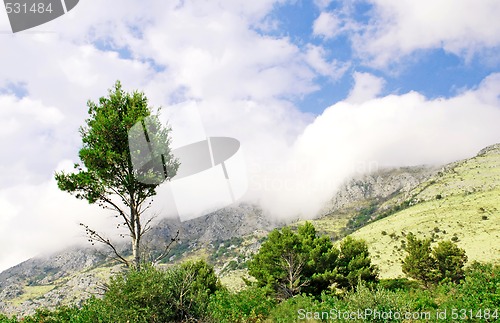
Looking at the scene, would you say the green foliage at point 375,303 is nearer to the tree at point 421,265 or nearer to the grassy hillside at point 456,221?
the tree at point 421,265

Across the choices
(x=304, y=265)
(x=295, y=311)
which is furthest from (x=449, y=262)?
(x=295, y=311)

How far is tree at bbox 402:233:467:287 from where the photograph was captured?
2004 inches

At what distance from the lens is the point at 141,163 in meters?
15.1

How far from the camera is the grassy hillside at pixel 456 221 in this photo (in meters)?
79.2

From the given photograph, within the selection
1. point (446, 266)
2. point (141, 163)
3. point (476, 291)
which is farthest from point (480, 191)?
point (141, 163)

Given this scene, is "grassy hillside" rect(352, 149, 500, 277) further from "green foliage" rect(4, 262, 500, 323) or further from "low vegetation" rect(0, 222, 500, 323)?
"green foliage" rect(4, 262, 500, 323)

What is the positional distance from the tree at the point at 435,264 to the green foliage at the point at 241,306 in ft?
142

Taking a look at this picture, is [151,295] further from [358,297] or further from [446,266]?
[446,266]

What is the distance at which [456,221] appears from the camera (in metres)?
101

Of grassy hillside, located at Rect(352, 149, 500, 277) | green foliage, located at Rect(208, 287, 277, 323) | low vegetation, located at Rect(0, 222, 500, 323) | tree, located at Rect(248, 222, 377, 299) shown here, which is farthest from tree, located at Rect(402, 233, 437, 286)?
green foliage, located at Rect(208, 287, 277, 323)

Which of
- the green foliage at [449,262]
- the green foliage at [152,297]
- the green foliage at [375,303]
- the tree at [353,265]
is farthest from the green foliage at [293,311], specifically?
the green foliage at [449,262]

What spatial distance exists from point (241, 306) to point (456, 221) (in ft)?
349

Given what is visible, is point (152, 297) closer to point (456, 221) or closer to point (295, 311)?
point (295, 311)

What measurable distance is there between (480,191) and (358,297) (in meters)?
156
